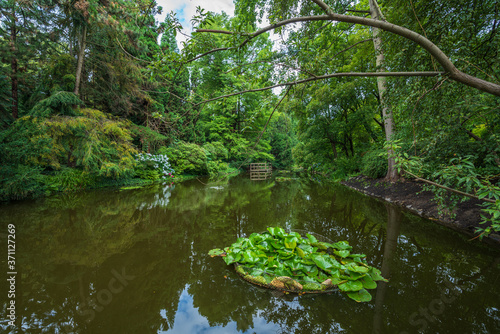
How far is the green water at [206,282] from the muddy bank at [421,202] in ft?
1.22

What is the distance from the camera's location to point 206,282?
225 cm

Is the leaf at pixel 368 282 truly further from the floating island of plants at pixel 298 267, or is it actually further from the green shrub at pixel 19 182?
the green shrub at pixel 19 182

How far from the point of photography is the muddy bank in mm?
3657

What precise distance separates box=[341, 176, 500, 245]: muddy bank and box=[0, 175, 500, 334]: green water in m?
0.37

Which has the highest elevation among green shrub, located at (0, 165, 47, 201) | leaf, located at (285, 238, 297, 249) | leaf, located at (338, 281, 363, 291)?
green shrub, located at (0, 165, 47, 201)

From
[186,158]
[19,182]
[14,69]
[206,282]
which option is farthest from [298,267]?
[14,69]

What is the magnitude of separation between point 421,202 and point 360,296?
458 centimetres

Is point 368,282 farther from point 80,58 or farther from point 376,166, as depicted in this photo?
point 80,58

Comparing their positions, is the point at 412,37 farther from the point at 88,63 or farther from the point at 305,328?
the point at 88,63

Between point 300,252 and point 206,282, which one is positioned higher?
point 300,252

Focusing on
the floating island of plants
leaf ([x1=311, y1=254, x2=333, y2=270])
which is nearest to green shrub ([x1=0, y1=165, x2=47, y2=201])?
the floating island of plants

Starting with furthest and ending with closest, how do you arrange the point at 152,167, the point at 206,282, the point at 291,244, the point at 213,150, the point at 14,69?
the point at 213,150 < the point at 152,167 < the point at 14,69 < the point at 291,244 < the point at 206,282

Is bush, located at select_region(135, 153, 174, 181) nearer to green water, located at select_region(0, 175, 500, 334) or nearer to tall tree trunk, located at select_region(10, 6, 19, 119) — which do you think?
tall tree trunk, located at select_region(10, 6, 19, 119)

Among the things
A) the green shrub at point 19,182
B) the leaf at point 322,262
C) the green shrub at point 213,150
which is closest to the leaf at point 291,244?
the leaf at point 322,262
